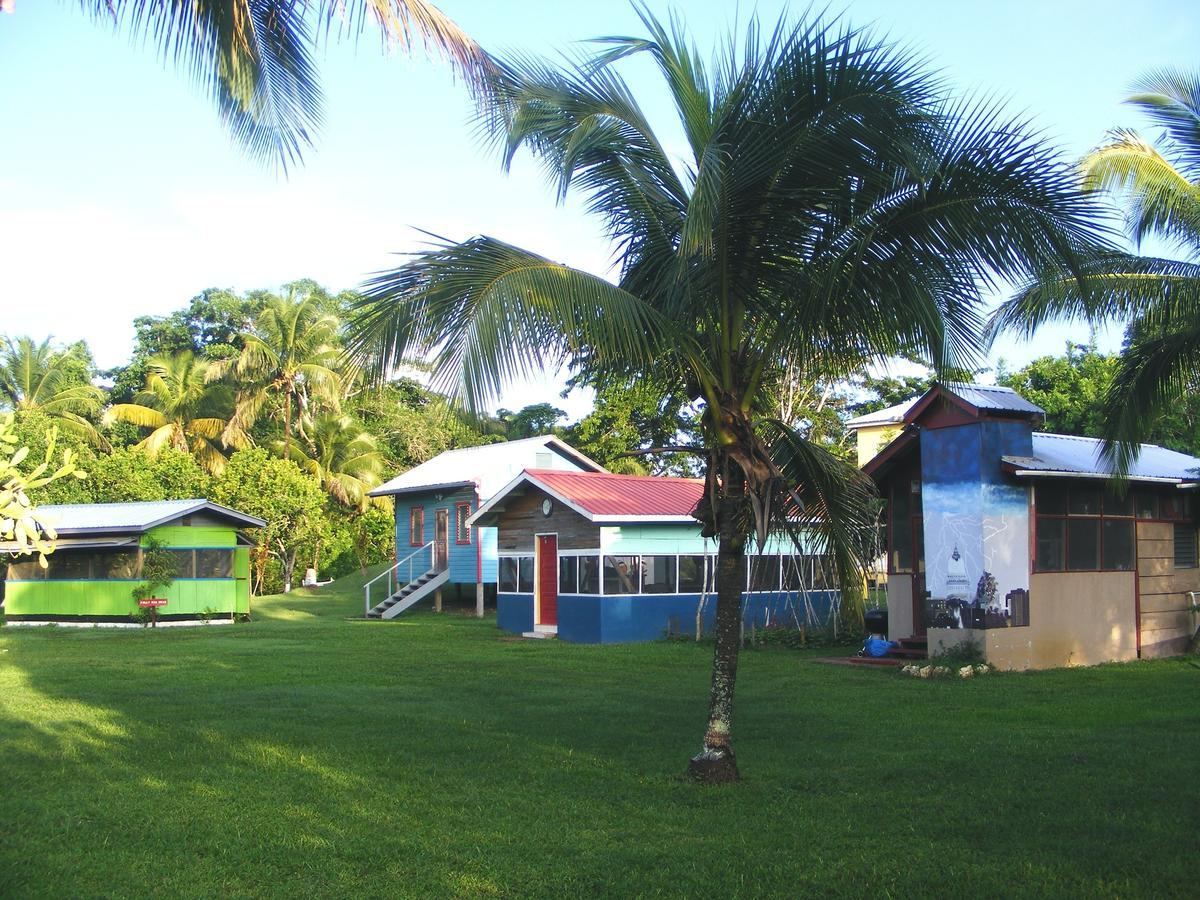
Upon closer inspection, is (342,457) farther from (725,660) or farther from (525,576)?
(725,660)

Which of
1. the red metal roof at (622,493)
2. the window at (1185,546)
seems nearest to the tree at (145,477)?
the red metal roof at (622,493)

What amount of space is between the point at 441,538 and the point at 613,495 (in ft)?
36.0

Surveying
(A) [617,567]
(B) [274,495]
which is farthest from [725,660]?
(B) [274,495]

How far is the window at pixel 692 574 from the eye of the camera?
2417cm

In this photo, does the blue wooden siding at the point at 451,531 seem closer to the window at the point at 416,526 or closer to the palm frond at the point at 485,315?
the window at the point at 416,526

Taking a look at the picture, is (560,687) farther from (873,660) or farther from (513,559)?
(513,559)

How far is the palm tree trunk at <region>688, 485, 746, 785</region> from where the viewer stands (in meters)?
8.73

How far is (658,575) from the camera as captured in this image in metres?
23.9

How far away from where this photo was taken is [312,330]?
42.3 metres

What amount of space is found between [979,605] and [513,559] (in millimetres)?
12771

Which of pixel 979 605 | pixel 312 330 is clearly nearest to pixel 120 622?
pixel 312 330

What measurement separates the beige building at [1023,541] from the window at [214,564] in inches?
719

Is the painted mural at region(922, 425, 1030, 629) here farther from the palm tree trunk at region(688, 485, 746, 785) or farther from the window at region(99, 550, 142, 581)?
the window at region(99, 550, 142, 581)

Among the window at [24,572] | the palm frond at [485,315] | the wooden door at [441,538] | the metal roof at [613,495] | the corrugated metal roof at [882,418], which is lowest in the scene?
the window at [24,572]
